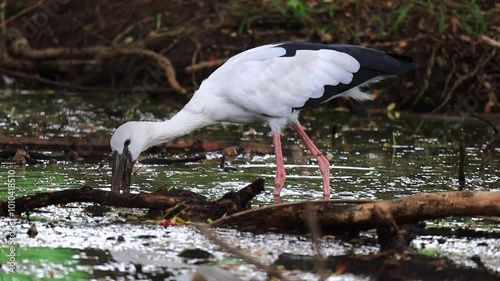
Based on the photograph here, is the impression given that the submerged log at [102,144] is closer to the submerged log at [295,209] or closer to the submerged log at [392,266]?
the submerged log at [295,209]

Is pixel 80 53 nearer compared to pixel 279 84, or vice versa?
pixel 279 84

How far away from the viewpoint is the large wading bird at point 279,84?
332 inches

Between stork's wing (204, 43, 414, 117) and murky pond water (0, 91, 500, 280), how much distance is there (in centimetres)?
66

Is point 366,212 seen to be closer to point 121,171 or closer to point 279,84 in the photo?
point 121,171

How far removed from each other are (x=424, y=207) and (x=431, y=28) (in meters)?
7.93

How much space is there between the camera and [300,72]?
8.73 metres

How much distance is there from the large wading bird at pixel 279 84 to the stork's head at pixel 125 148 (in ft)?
0.52

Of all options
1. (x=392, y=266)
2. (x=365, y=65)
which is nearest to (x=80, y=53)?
(x=365, y=65)

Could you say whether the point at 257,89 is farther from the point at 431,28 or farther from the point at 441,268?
the point at 431,28

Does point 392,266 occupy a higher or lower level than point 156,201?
lower

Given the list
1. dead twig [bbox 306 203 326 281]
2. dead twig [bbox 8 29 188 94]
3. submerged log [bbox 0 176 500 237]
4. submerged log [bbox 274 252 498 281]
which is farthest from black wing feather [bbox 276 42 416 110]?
dead twig [bbox 8 29 188 94]

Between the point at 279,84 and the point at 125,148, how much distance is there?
131cm

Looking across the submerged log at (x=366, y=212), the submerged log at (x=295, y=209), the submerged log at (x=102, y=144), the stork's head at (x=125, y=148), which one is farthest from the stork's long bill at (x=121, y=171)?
the submerged log at (x=102, y=144)

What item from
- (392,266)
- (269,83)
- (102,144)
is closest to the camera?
(392,266)
